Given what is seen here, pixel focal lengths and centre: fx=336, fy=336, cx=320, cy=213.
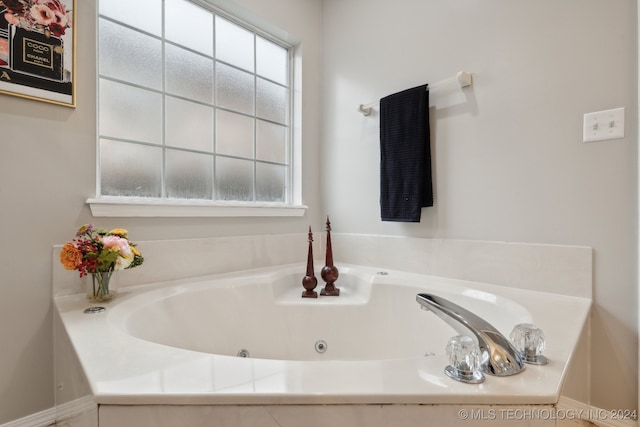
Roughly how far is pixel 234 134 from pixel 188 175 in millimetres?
380

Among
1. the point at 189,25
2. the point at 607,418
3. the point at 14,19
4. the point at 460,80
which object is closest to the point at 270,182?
the point at 189,25

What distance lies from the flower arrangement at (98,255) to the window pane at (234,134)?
809mm

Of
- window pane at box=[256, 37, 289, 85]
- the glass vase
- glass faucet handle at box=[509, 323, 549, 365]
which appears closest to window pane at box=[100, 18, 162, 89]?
window pane at box=[256, 37, 289, 85]

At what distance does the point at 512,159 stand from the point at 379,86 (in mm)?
856

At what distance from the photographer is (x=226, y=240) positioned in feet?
5.74

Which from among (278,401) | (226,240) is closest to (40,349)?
(226,240)

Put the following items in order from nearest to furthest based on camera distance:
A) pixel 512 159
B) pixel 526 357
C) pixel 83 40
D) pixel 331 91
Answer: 1. pixel 526 357
2. pixel 83 40
3. pixel 512 159
4. pixel 331 91

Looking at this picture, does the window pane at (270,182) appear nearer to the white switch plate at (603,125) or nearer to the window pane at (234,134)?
the window pane at (234,134)

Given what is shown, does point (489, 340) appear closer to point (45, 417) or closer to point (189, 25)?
point (45, 417)

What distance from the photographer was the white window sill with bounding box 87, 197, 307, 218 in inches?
53.2

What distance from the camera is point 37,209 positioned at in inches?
47.6

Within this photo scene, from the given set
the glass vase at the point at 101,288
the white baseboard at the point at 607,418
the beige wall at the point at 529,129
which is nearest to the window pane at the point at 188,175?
the glass vase at the point at 101,288

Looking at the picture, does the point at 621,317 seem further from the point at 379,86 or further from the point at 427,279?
the point at 379,86

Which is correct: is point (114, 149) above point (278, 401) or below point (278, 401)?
above
